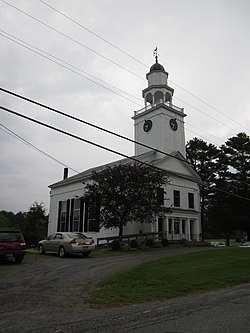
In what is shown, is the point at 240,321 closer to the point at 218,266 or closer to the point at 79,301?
the point at 79,301

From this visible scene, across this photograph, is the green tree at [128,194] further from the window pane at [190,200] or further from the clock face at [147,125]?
the clock face at [147,125]

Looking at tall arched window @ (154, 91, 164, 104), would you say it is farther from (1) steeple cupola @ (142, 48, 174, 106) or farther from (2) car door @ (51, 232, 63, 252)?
(2) car door @ (51, 232, 63, 252)

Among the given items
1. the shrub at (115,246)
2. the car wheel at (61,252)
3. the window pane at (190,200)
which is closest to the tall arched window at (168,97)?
the window pane at (190,200)

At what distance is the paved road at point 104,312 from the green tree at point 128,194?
17.8 m

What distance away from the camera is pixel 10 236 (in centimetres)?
1828

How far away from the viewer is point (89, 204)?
3173 centimetres

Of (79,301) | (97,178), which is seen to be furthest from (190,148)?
(79,301)

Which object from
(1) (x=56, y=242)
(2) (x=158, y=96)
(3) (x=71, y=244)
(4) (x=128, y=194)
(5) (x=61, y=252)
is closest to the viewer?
(3) (x=71, y=244)

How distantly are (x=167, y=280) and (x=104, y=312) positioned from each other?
5114mm

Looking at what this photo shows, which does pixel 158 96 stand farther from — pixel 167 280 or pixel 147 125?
pixel 167 280

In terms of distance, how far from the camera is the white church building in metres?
37.8

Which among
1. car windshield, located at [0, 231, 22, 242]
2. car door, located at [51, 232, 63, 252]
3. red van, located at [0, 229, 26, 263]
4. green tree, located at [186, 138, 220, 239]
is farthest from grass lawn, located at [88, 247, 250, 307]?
green tree, located at [186, 138, 220, 239]

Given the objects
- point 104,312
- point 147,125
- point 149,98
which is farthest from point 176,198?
point 104,312

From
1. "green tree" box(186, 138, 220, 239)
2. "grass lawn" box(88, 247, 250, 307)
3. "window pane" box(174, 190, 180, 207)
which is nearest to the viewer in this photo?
"grass lawn" box(88, 247, 250, 307)
